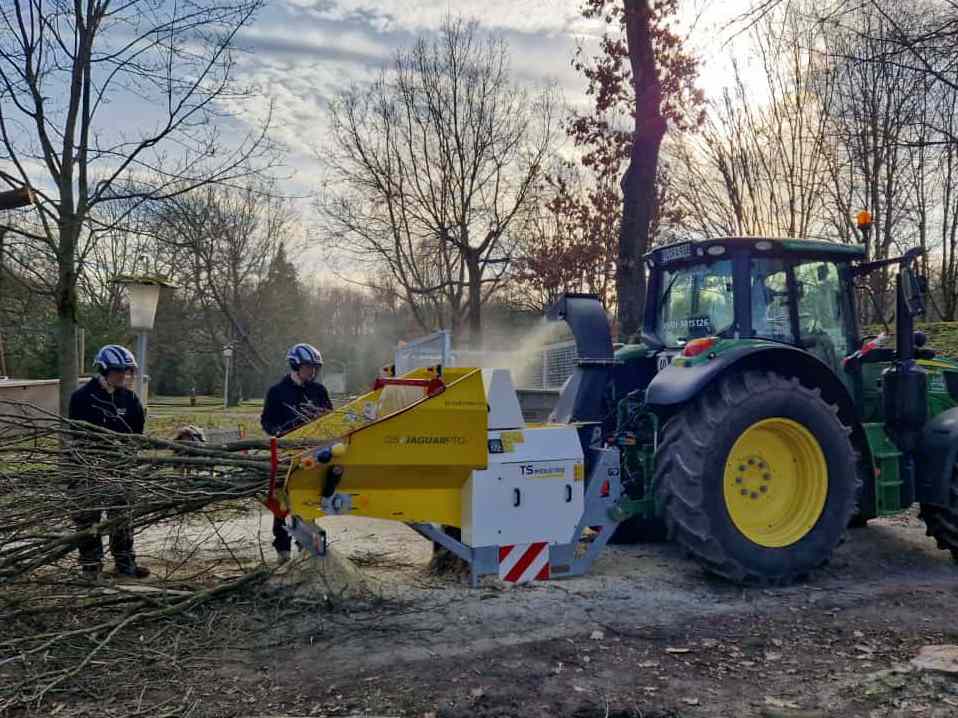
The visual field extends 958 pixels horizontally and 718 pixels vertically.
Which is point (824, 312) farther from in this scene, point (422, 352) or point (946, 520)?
point (422, 352)

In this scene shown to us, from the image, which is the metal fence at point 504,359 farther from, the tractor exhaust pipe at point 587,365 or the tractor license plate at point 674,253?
the tractor exhaust pipe at point 587,365

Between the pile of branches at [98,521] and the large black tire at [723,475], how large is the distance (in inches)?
97.6

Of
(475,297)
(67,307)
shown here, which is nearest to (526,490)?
(67,307)

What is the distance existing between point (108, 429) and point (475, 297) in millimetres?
15820

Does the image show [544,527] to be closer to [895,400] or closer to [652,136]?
[895,400]

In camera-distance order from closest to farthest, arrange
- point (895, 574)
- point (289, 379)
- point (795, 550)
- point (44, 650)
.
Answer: point (44, 650) < point (795, 550) < point (895, 574) < point (289, 379)

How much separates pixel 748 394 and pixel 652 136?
7.25m

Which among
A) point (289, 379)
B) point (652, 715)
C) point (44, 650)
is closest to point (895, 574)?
point (652, 715)

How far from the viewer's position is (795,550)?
5105mm

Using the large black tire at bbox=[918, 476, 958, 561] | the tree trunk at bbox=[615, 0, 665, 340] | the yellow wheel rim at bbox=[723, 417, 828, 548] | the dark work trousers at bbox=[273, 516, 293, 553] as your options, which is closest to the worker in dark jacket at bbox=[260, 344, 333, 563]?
the dark work trousers at bbox=[273, 516, 293, 553]

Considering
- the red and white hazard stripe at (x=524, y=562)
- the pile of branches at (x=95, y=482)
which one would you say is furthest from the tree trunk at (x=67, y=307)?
Answer: the red and white hazard stripe at (x=524, y=562)

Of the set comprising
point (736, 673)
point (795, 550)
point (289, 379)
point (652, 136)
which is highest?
point (652, 136)

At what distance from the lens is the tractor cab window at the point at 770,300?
5695 millimetres

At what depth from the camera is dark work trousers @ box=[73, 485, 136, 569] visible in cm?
430
